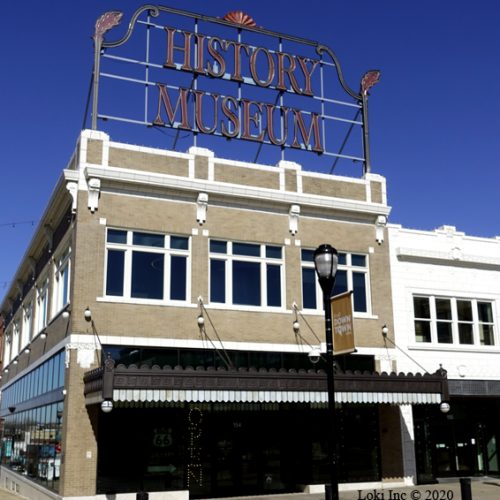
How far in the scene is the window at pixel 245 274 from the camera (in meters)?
22.8

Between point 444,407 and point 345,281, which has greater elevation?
point 345,281

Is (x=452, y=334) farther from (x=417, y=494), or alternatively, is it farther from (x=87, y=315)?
(x=87, y=315)

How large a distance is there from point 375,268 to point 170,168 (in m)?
8.00

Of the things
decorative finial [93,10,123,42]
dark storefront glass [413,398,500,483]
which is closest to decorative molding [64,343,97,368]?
decorative finial [93,10,123,42]

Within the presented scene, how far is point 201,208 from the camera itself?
22.8m

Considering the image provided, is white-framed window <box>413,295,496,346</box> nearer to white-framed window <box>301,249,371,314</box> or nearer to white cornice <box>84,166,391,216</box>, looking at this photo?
white-framed window <box>301,249,371,314</box>

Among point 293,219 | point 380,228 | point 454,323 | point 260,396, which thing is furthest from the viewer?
point 454,323

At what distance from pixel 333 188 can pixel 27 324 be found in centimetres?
1655

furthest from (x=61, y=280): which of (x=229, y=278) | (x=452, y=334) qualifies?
(x=452, y=334)

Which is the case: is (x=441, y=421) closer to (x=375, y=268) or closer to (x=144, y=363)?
(x=375, y=268)

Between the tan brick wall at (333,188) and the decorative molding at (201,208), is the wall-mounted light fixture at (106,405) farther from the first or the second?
the tan brick wall at (333,188)

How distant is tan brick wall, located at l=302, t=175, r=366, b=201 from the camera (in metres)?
24.7

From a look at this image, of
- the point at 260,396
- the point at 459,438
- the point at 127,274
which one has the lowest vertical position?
the point at 459,438

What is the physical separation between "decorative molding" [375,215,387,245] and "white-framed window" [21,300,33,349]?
15718 millimetres
